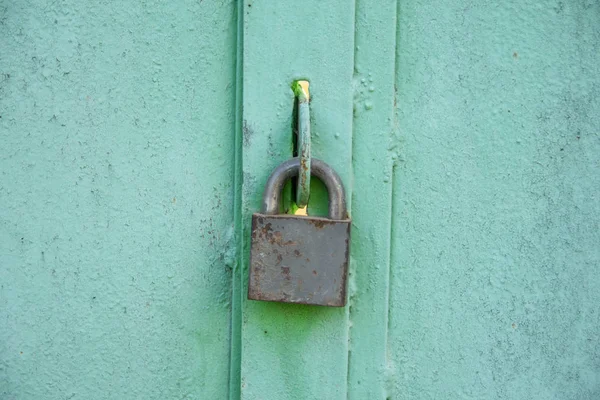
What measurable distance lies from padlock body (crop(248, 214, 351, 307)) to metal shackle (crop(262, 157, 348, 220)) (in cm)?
2

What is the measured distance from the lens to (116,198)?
806 millimetres

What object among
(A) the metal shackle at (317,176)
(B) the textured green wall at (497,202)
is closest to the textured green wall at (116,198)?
(A) the metal shackle at (317,176)

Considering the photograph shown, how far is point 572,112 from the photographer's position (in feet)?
2.52

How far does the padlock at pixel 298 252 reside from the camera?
662 mm

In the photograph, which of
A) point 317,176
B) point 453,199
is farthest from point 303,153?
point 453,199

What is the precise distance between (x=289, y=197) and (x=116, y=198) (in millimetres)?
299

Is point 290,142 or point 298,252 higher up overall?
point 290,142

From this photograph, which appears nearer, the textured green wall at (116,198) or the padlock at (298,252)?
the padlock at (298,252)

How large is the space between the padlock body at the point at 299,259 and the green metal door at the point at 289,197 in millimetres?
86

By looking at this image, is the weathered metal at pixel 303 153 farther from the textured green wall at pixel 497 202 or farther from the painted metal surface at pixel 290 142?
the textured green wall at pixel 497 202

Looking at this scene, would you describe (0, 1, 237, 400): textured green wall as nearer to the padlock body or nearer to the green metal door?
the green metal door

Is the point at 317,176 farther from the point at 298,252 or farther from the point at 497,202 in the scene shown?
the point at 497,202

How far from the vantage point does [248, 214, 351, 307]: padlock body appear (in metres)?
0.66

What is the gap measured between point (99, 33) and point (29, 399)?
64cm
